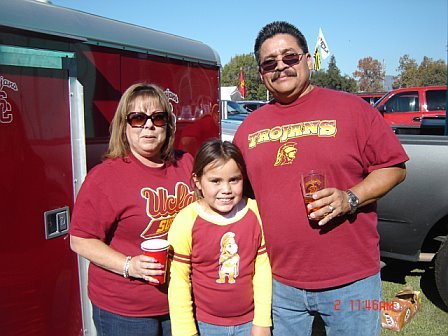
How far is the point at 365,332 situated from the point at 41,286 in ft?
5.47

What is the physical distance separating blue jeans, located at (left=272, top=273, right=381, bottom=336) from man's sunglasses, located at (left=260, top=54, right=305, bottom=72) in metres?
1.00

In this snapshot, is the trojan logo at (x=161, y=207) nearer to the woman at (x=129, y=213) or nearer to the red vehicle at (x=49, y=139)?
the woman at (x=129, y=213)

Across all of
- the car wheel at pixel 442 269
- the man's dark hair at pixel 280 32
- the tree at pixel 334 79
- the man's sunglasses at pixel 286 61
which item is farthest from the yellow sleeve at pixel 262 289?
the tree at pixel 334 79

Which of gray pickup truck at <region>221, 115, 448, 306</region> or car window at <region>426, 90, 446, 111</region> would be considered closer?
gray pickup truck at <region>221, 115, 448, 306</region>

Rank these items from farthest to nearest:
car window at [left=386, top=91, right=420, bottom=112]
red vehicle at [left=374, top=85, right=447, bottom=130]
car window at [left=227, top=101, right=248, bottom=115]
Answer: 1. car window at [left=227, top=101, right=248, bottom=115]
2. car window at [left=386, top=91, right=420, bottom=112]
3. red vehicle at [left=374, top=85, right=447, bottom=130]

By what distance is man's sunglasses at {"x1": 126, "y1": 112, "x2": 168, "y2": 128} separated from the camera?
2.06 metres

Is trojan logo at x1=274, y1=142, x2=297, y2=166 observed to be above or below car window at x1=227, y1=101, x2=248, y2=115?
below

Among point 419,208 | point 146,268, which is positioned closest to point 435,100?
point 419,208

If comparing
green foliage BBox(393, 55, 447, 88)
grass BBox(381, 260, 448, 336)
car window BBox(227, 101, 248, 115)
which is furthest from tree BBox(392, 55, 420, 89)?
grass BBox(381, 260, 448, 336)

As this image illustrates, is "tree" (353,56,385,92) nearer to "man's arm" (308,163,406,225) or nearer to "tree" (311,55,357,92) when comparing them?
"tree" (311,55,357,92)

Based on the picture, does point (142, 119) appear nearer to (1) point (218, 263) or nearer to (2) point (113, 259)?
(2) point (113, 259)

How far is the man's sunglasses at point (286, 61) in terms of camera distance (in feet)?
6.86

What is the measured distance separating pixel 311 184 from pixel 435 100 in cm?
1401

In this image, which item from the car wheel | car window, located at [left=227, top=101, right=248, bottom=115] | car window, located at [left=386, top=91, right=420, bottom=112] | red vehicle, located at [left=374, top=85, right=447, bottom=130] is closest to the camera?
the car wheel
